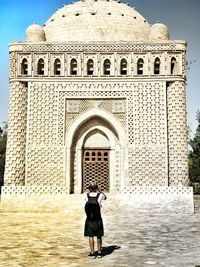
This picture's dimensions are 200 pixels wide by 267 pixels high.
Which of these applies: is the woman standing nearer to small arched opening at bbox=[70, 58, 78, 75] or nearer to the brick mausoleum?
the brick mausoleum

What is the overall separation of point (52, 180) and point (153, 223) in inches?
254

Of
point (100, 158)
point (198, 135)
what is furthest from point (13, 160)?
point (198, 135)

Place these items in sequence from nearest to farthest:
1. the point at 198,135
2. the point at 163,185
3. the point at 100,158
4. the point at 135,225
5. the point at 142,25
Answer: the point at 135,225, the point at 163,185, the point at 100,158, the point at 142,25, the point at 198,135

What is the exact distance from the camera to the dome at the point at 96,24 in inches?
757

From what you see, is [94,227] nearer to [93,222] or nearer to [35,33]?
[93,222]

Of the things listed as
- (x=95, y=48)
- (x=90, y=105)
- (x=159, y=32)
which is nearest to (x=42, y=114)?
(x=90, y=105)

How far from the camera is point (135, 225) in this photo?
11.4m

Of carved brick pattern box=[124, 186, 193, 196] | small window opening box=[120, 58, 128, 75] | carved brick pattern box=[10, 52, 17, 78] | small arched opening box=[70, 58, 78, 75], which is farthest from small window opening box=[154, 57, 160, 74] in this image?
carved brick pattern box=[10, 52, 17, 78]

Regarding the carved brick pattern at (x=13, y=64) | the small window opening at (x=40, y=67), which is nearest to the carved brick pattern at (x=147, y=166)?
the small window opening at (x=40, y=67)

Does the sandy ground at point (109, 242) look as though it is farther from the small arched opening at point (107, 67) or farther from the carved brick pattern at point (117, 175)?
the small arched opening at point (107, 67)

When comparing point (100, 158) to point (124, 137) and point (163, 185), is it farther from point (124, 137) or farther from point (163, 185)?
point (163, 185)

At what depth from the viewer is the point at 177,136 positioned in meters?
17.2

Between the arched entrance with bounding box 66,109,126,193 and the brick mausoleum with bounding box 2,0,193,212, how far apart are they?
0.04 m

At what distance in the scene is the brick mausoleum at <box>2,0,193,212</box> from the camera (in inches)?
676
